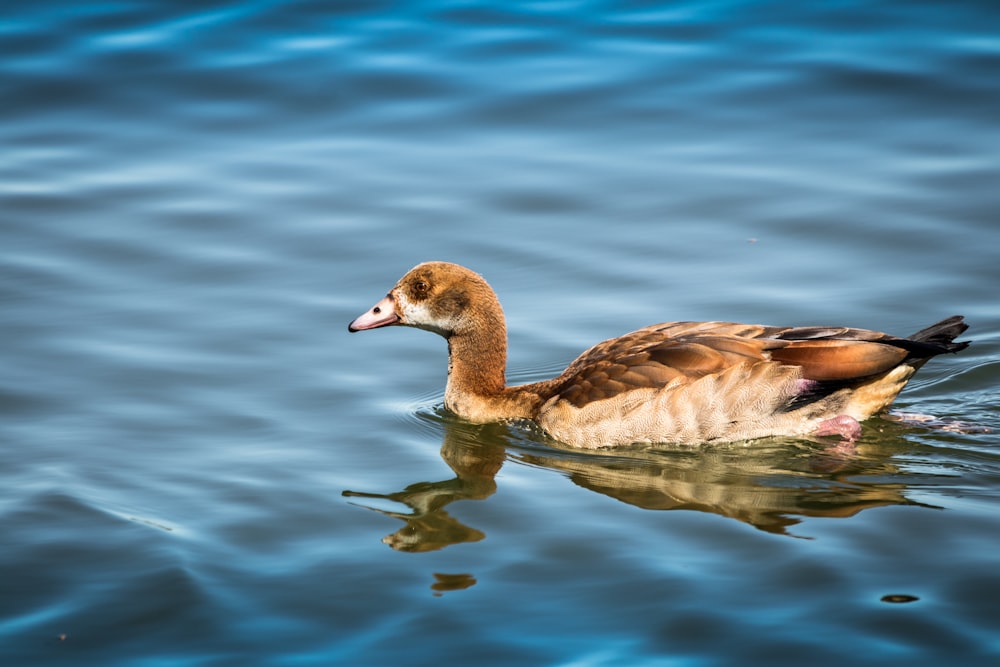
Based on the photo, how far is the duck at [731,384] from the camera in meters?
9.16

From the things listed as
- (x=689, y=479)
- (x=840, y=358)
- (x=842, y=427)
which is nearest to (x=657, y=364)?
(x=689, y=479)

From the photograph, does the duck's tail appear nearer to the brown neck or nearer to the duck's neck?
the duck's neck

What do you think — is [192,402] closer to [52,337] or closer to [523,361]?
[52,337]

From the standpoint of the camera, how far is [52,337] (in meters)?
11.0

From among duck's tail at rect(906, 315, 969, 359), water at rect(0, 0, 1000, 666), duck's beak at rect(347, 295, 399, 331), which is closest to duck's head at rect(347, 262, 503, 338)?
duck's beak at rect(347, 295, 399, 331)

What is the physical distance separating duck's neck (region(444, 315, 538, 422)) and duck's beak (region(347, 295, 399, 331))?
1.54ft

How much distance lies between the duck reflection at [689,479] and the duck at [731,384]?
143mm

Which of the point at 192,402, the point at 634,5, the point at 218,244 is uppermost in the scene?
the point at 634,5

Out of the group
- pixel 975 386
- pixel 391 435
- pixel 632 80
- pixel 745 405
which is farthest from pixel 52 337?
pixel 632 80

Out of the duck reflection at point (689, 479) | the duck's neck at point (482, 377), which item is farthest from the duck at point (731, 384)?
the duck's neck at point (482, 377)

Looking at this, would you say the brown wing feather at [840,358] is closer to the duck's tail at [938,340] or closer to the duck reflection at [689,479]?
the duck's tail at [938,340]

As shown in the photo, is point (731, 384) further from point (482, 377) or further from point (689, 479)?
point (482, 377)

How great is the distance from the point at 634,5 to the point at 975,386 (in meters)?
9.95

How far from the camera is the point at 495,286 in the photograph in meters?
11.7
